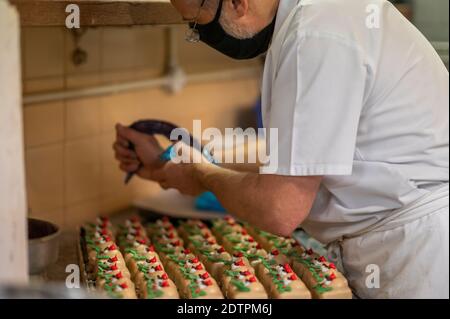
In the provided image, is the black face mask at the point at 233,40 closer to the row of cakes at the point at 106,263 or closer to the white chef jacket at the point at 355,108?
the white chef jacket at the point at 355,108

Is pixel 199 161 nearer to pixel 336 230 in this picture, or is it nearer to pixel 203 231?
pixel 203 231

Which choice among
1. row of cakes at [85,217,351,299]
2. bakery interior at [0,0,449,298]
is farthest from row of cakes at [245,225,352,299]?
bakery interior at [0,0,449,298]

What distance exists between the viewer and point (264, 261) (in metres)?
1.67

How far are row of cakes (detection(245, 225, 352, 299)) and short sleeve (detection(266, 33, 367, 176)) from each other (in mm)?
254

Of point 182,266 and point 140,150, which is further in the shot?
point 140,150

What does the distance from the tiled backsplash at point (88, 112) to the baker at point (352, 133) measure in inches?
29.7

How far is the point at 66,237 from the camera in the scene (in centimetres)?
204

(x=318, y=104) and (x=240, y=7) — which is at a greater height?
(x=240, y=7)

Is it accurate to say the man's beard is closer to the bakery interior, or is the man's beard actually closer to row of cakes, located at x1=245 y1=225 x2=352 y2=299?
the bakery interior

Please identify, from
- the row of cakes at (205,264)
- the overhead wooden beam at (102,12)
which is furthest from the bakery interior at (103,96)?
the row of cakes at (205,264)

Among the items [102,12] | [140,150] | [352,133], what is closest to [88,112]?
[140,150]

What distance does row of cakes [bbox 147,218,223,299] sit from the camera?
4.76ft

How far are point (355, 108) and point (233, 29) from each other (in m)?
0.35

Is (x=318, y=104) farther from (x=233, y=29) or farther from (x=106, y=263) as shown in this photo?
(x=106, y=263)
